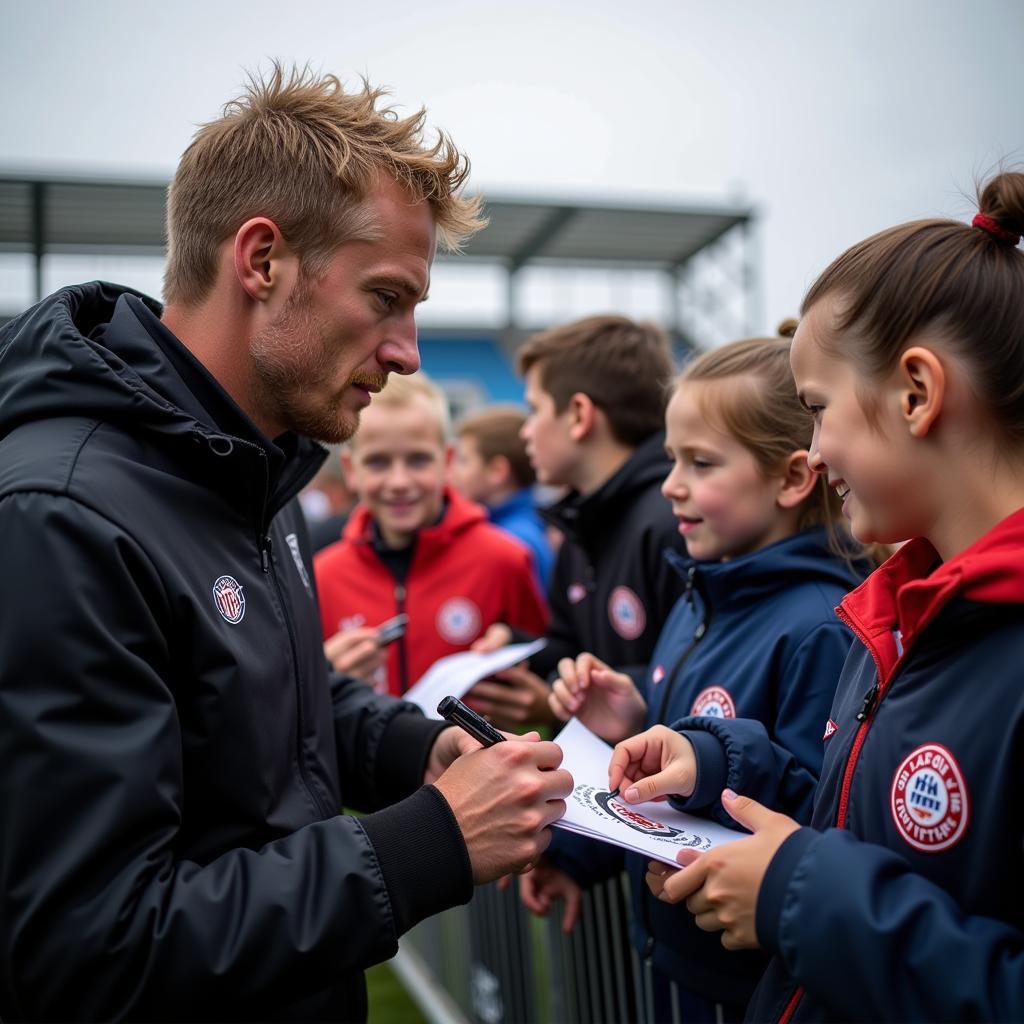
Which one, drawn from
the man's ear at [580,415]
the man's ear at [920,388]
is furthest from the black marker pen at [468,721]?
the man's ear at [580,415]

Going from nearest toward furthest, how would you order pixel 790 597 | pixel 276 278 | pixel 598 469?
1. pixel 276 278
2. pixel 790 597
3. pixel 598 469

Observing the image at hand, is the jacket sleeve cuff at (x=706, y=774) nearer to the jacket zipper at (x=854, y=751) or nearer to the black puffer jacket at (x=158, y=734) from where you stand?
the jacket zipper at (x=854, y=751)

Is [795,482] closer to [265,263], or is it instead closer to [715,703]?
[715,703]

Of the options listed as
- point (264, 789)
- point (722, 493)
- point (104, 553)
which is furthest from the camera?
point (722, 493)

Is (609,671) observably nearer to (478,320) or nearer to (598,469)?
(598,469)

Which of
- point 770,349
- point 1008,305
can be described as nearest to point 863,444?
point 1008,305

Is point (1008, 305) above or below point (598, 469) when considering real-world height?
above

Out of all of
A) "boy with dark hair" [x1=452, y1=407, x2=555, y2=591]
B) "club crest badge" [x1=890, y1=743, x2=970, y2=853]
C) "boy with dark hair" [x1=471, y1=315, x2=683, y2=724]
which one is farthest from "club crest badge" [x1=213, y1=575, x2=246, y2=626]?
"boy with dark hair" [x1=452, y1=407, x2=555, y2=591]

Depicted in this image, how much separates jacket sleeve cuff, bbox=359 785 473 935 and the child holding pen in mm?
360

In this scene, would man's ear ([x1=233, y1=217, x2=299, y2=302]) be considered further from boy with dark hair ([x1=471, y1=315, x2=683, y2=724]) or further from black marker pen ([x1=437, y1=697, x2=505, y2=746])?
boy with dark hair ([x1=471, y1=315, x2=683, y2=724])

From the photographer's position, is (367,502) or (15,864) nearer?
(15,864)

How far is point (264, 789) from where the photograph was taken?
1680 millimetres

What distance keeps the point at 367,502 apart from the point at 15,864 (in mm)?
2781

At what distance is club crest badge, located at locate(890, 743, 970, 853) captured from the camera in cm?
130
